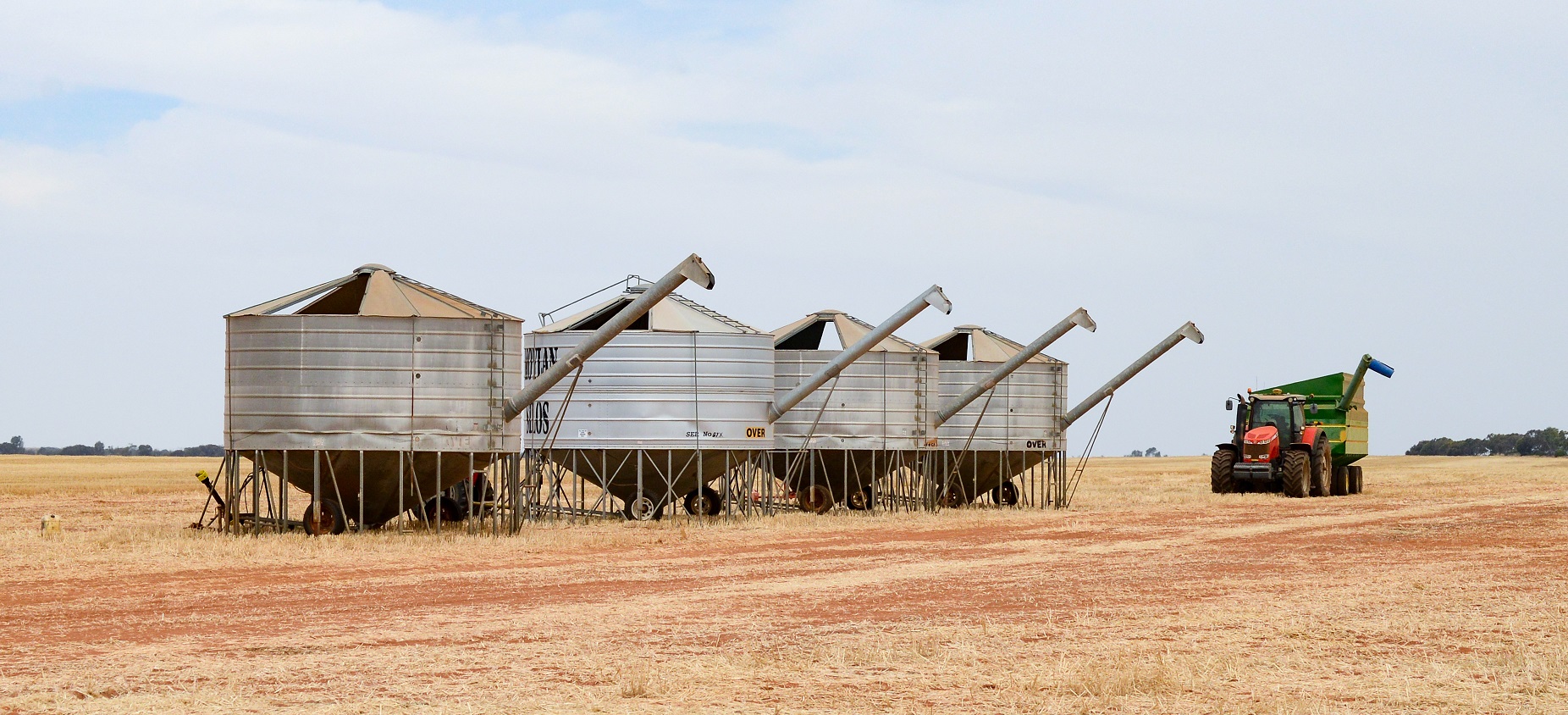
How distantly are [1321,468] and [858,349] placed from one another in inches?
698

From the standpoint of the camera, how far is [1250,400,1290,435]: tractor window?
4388cm

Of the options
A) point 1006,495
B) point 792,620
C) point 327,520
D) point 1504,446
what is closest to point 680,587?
point 792,620

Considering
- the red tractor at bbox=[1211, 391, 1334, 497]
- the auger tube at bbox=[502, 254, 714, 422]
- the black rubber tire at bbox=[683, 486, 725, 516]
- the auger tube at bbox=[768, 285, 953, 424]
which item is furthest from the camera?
the red tractor at bbox=[1211, 391, 1334, 497]

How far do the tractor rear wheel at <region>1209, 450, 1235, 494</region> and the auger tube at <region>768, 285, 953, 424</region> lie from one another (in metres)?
14.8

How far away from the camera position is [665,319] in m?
32.2

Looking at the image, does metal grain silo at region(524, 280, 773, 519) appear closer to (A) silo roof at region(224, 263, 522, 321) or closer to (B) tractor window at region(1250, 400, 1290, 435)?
(A) silo roof at region(224, 263, 522, 321)

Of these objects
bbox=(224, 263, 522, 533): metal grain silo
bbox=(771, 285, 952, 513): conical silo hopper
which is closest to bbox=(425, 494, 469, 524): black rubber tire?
bbox=(224, 263, 522, 533): metal grain silo

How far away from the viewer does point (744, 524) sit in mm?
31562

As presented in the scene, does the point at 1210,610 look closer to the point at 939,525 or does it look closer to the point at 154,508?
the point at 939,525

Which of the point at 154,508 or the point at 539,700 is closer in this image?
the point at 539,700

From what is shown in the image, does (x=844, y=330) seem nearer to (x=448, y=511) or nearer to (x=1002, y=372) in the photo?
(x=1002, y=372)

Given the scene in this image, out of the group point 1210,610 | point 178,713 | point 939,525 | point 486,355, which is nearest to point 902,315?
point 939,525

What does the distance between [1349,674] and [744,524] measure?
20.6 meters

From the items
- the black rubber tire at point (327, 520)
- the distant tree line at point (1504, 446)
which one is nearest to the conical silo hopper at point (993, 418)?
the black rubber tire at point (327, 520)
